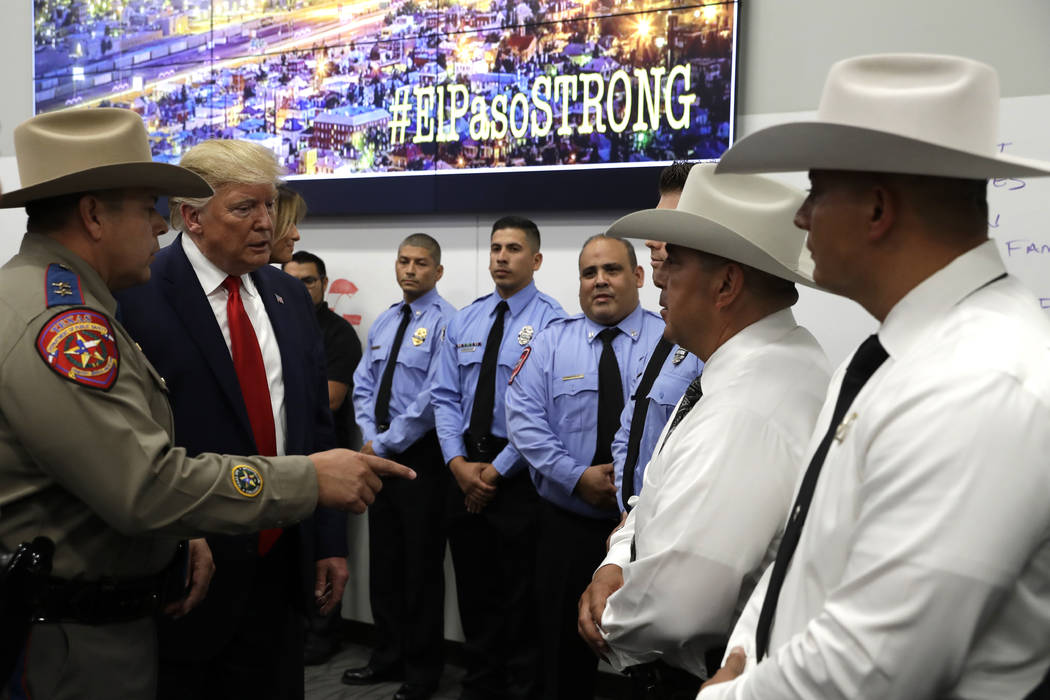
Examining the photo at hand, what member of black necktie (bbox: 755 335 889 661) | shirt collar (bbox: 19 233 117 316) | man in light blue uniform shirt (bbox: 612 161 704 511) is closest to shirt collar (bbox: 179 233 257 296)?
shirt collar (bbox: 19 233 117 316)

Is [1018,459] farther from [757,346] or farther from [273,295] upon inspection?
[273,295]

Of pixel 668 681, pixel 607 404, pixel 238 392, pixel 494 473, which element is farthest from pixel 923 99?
pixel 494 473

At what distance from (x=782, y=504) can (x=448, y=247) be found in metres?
3.20

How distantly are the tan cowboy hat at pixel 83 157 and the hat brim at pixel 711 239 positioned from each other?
0.95 meters

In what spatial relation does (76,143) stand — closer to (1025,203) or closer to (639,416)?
(639,416)

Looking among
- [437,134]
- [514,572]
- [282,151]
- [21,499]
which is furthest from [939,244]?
[282,151]

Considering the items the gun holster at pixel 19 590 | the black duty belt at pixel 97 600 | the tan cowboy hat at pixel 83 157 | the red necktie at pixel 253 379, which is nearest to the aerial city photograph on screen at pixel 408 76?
the red necktie at pixel 253 379

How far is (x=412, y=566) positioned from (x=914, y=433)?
3489 millimetres

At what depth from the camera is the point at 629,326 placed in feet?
12.1

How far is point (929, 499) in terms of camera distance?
97 cm

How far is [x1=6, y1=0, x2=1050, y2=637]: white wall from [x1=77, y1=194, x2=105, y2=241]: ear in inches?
101

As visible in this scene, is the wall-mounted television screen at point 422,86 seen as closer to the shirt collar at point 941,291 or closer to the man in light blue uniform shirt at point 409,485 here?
the man in light blue uniform shirt at point 409,485

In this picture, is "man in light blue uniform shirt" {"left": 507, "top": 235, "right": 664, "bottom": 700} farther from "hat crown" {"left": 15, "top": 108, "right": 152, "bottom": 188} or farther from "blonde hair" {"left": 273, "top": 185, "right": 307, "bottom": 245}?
"hat crown" {"left": 15, "top": 108, "right": 152, "bottom": 188}

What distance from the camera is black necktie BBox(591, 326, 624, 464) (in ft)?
11.5
